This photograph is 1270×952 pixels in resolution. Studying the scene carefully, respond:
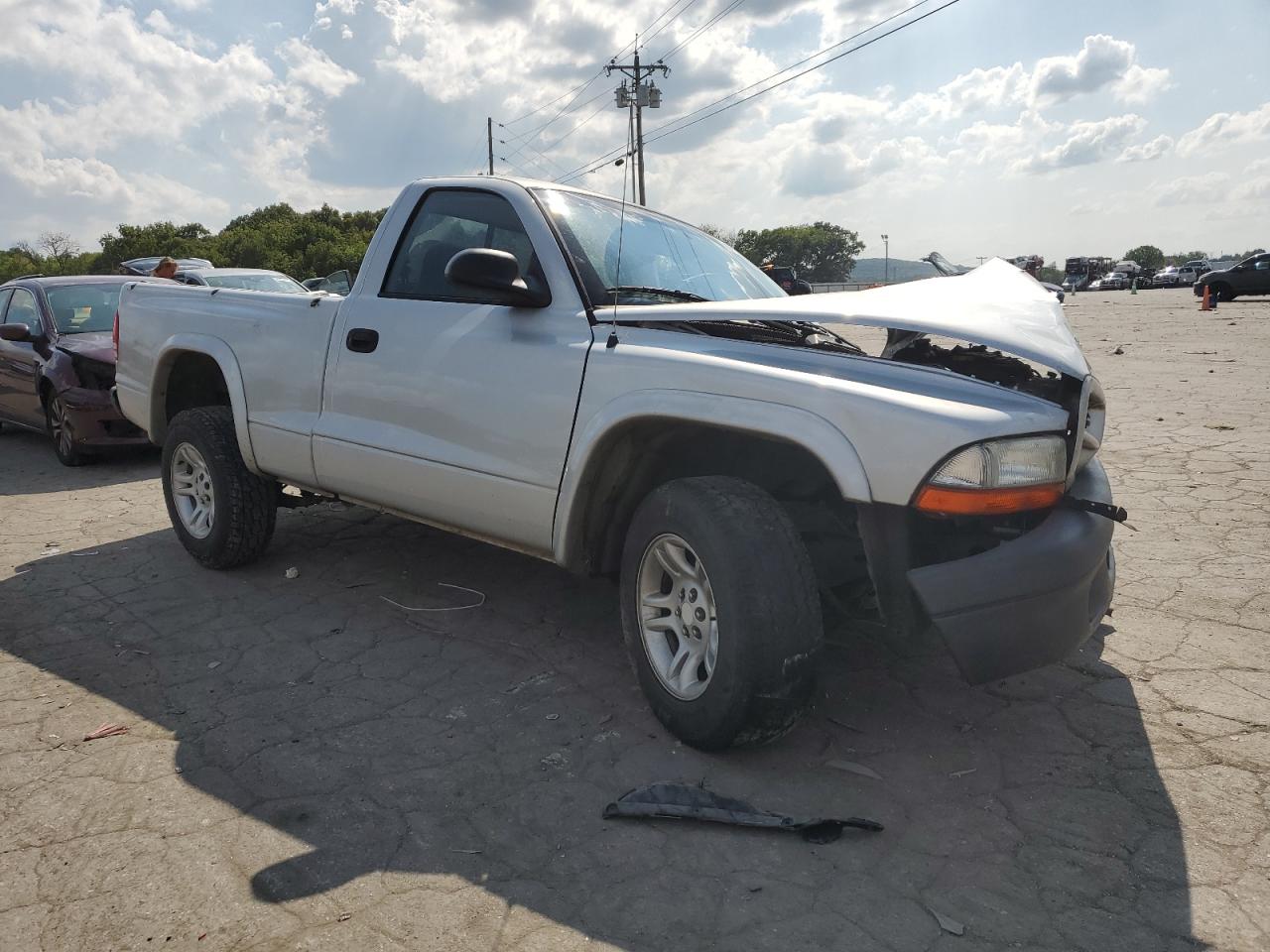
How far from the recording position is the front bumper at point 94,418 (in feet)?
25.2

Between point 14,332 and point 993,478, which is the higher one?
point 14,332

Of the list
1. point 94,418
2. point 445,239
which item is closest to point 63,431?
point 94,418

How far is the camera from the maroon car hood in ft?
25.6

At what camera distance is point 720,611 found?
2.70 m

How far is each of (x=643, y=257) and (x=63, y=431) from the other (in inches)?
256

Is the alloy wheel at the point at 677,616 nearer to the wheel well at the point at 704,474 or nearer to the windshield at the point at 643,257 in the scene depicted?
the wheel well at the point at 704,474

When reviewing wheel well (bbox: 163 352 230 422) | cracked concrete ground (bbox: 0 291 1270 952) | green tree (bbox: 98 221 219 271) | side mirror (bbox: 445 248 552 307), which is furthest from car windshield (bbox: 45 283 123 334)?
green tree (bbox: 98 221 219 271)

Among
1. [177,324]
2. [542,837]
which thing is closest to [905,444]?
[542,837]

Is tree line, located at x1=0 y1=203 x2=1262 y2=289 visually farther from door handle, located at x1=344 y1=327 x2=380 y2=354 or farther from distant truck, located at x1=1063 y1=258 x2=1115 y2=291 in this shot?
door handle, located at x1=344 y1=327 x2=380 y2=354

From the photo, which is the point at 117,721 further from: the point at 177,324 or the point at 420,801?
the point at 177,324

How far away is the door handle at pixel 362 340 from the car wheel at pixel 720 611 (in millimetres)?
1522

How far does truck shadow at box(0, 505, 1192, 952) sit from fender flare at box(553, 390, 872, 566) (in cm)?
69

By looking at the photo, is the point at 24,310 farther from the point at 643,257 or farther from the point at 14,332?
the point at 643,257

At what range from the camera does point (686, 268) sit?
3.91 meters
